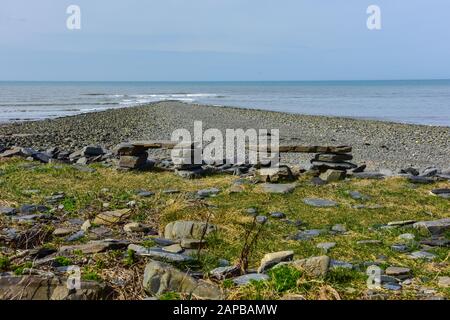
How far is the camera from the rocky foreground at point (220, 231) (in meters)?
5.40

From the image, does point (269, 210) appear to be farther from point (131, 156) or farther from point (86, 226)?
point (131, 156)

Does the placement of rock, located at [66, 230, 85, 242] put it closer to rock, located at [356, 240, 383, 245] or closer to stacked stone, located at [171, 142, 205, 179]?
rock, located at [356, 240, 383, 245]

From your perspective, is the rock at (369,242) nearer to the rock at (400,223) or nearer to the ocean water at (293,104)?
the rock at (400,223)

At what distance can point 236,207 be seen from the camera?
32.9 ft

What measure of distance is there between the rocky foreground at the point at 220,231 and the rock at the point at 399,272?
0.09ft

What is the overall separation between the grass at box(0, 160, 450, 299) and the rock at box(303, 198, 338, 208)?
0.17 meters

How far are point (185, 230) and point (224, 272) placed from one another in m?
2.08

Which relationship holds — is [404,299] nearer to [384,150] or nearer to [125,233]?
[125,233]

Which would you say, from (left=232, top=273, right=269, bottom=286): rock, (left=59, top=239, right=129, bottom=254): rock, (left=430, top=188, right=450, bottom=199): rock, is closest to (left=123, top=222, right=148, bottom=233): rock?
(left=59, top=239, right=129, bottom=254): rock

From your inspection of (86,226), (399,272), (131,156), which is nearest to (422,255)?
(399,272)

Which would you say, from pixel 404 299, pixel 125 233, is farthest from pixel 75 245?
pixel 404 299

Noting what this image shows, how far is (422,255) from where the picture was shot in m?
7.10

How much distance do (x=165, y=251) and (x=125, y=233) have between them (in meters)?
1.54

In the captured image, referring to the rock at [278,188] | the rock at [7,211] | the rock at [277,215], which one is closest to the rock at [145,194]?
the rock at [278,188]
